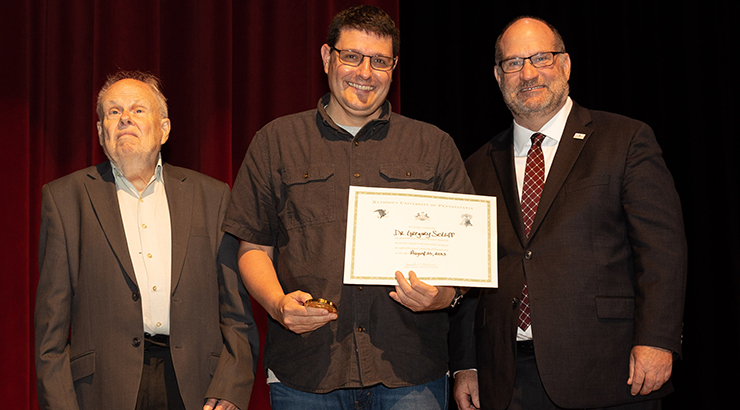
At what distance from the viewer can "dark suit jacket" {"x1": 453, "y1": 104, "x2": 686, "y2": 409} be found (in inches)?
81.5

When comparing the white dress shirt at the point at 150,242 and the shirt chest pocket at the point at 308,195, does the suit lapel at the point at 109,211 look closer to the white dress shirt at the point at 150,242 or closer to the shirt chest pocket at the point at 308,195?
the white dress shirt at the point at 150,242

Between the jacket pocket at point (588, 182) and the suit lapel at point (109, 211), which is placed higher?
the jacket pocket at point (588, 182)

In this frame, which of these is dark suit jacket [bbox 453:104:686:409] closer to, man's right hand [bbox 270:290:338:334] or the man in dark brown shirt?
the man in dark brown shirt

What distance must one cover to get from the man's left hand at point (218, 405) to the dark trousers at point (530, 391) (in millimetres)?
972

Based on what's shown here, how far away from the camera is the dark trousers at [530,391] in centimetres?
211

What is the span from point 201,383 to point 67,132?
1898 mm

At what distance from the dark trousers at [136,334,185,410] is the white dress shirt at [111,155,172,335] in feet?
0.15

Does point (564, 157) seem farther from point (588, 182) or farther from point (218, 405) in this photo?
point (218, 405)

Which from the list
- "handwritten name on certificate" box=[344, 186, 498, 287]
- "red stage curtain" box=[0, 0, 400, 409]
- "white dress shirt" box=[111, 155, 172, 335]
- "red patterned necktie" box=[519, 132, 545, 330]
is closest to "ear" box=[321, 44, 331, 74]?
"handwritten name on certificate" box=[344, 186, 498, 287]

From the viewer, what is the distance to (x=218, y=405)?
2.06 meters

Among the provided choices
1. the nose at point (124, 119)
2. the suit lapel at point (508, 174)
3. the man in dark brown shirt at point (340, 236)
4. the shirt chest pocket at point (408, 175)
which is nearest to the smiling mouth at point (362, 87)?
the man in dark brown shirt at point (340, 236)

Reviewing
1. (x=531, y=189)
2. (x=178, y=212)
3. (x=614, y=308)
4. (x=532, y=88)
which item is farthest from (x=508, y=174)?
(x=178, y=212)

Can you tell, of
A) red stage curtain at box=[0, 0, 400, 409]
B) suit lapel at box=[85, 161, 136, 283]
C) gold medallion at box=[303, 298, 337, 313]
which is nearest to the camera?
gold medallion at box=[303, 298, 337, 313]

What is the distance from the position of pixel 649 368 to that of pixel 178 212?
171cm
